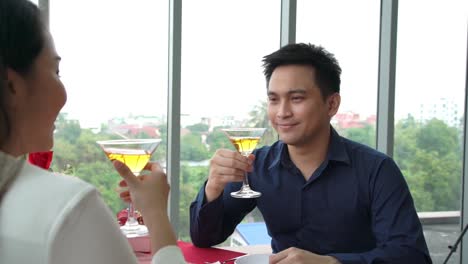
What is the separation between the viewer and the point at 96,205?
729mm

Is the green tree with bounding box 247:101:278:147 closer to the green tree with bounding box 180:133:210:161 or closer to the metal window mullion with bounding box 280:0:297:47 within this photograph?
the green tree with bounding box 180:133:210:161

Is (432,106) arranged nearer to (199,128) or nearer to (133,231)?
(199,128)

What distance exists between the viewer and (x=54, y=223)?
0.68m

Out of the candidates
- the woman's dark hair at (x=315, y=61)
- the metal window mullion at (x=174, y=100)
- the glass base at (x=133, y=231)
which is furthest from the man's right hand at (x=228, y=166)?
the metal window mullion at (x=174, y=100)

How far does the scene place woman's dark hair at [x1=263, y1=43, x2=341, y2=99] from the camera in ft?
6.70

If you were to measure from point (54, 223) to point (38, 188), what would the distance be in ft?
0.24

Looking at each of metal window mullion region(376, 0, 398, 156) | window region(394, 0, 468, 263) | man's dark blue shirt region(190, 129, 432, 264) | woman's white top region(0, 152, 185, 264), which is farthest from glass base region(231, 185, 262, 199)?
window region(394, 0, 468, 263)

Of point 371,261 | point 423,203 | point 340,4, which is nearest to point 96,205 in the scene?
point 371,261

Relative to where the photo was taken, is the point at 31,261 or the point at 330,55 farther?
the point at 330,55

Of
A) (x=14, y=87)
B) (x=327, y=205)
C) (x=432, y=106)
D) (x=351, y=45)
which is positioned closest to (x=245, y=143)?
(x=327, y=205)

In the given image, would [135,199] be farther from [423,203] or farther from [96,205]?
[423,203]

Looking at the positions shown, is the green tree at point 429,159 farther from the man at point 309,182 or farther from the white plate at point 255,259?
the white plate at point 255,259

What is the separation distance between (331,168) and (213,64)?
1542mm

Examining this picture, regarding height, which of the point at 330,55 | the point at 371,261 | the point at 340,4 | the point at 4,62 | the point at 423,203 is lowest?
the point at 423,203
